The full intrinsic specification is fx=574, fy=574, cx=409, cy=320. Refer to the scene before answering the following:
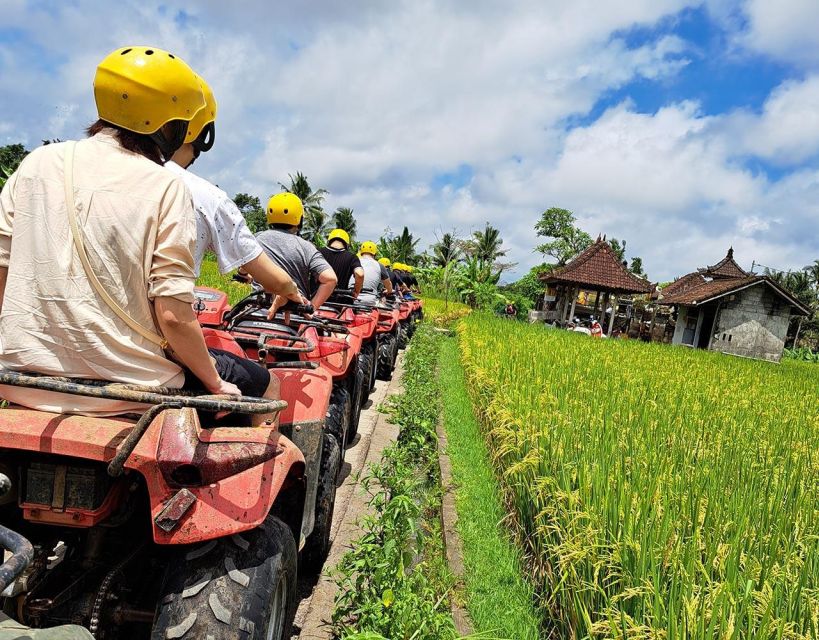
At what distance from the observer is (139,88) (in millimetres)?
1504

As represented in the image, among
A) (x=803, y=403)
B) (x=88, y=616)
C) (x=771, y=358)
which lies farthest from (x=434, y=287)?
(x=88, y=616)

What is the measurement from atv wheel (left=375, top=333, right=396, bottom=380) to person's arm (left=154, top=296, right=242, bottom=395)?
6035 mm

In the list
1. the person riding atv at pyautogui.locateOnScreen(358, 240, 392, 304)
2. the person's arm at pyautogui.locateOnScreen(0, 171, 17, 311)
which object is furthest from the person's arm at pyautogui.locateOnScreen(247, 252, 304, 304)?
the person riding atv at pyautogui.locateOnScreen(358, 240, 392, 304)

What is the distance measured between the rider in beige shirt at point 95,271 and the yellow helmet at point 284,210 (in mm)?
2166

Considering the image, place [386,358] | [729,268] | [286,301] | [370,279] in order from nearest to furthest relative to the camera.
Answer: [286,301]
[370,279]
[386,358]
[729,268]

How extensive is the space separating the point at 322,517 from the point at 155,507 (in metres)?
1.44

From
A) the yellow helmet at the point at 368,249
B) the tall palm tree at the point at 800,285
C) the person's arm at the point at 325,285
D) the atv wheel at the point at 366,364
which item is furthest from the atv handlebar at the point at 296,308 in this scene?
the tall palm tree at the point at 800,285

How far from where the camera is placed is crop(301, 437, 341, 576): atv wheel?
265cm

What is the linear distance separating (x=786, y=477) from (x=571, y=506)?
1430 millimetres

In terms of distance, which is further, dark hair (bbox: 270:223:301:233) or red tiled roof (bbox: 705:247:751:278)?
red tiled roof (bbox: 705:247:751:278)

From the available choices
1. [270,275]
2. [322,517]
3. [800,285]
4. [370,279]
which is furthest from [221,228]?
[800,285]

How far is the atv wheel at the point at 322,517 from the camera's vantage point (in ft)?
8.70

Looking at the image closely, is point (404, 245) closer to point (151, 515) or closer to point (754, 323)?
point (754, 323)

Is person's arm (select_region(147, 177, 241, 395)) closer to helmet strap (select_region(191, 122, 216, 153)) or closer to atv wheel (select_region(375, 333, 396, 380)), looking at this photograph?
helmet strap (select_region(191, 122, 216, 153))
